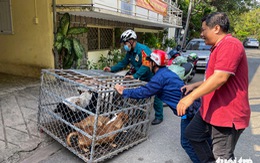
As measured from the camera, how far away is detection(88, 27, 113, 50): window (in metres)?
7.77

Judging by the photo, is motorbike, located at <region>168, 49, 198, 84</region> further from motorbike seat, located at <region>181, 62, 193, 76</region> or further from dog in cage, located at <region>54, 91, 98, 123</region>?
dog in cage, located at <region>54, 91, 98, 123</region>

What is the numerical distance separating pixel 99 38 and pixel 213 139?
22.5 ft

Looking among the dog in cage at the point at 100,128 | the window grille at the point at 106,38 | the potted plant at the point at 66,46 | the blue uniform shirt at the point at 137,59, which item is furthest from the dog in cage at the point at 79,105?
the window grille at the point at 106,38

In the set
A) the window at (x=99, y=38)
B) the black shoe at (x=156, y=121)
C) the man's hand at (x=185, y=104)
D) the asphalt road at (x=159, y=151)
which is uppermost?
the window at (x=99, y=38)

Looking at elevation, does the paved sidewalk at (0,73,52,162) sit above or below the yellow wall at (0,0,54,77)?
below

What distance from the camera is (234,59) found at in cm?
173

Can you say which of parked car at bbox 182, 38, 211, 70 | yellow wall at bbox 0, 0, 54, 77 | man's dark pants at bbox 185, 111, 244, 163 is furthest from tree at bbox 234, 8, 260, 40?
man's dark pants at bbox 185, 111, 244, 163

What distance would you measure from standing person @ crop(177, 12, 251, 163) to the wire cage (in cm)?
114

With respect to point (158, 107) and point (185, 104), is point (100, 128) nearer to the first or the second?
point (185, 104)

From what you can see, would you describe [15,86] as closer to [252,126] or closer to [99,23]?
[99,23]

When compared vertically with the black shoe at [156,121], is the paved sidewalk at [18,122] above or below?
above

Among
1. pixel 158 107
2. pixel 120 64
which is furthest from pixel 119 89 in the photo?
pixel 158 107

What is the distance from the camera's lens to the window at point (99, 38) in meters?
7.77

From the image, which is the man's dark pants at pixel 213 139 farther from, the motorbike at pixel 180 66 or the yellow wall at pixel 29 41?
the yellow wall at pixel 29 41
